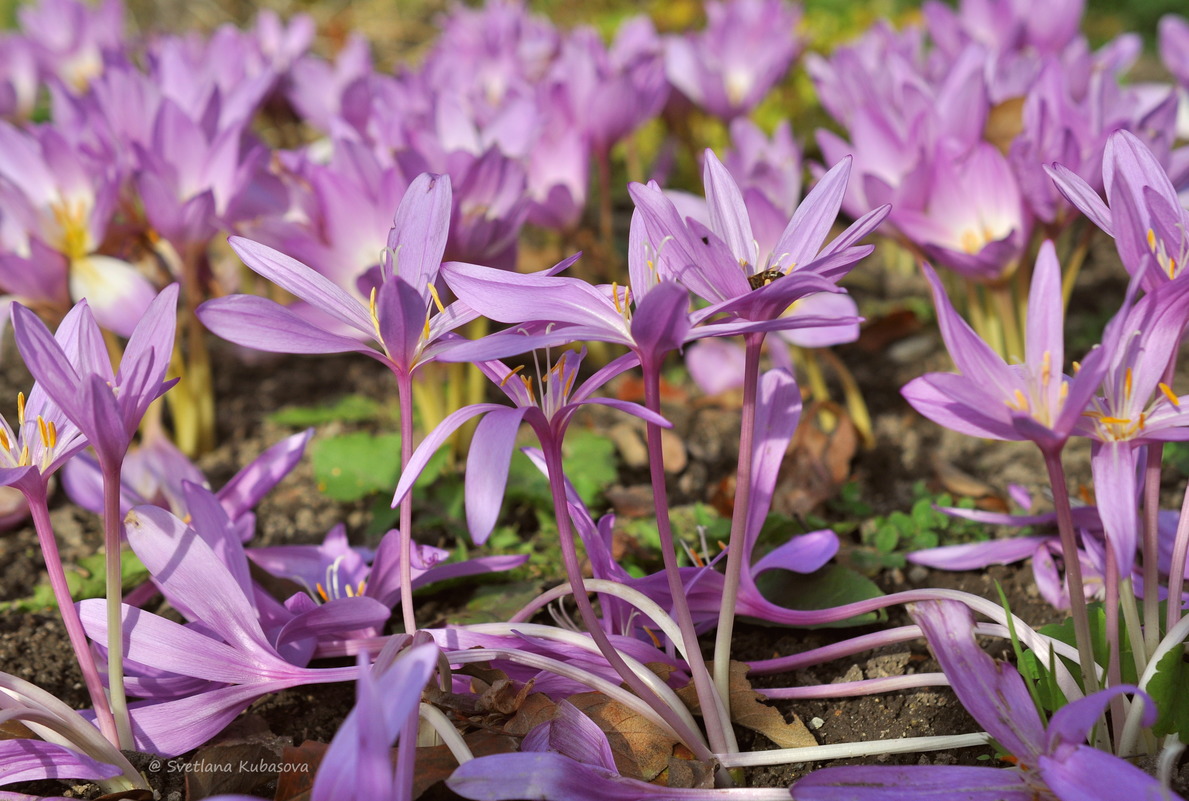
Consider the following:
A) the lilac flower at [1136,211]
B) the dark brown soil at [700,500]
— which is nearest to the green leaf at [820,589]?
the dark brown soil at [700,500]

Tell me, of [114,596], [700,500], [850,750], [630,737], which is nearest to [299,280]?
[114,596]

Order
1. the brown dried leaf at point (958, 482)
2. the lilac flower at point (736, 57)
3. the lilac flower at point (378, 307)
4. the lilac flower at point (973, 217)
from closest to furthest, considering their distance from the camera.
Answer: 1. the lilac flower at point (378, 307)
2. the lilac flower at point (973, 217)
3. the brown dried leaf at point (958, 482)
4. the lilac flower at point (736, 57)

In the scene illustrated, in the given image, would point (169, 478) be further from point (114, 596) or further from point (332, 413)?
point (114, 596)

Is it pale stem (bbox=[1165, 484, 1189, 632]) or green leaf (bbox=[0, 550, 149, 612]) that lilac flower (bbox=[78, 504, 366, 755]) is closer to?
green leaf (bbox=[0, 550, 149, 612])

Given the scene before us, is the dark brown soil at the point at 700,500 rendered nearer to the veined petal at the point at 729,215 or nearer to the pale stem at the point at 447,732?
the pale stem at the point at 447,732

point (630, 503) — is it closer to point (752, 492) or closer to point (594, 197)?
point (752, 492)

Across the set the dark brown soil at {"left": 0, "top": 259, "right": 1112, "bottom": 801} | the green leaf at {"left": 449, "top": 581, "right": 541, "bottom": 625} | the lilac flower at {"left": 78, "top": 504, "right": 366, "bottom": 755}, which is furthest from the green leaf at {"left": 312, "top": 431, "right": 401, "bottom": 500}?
the lilac flower at {"left": 78, "top": 504, "right": 366, "bottom": 755}
